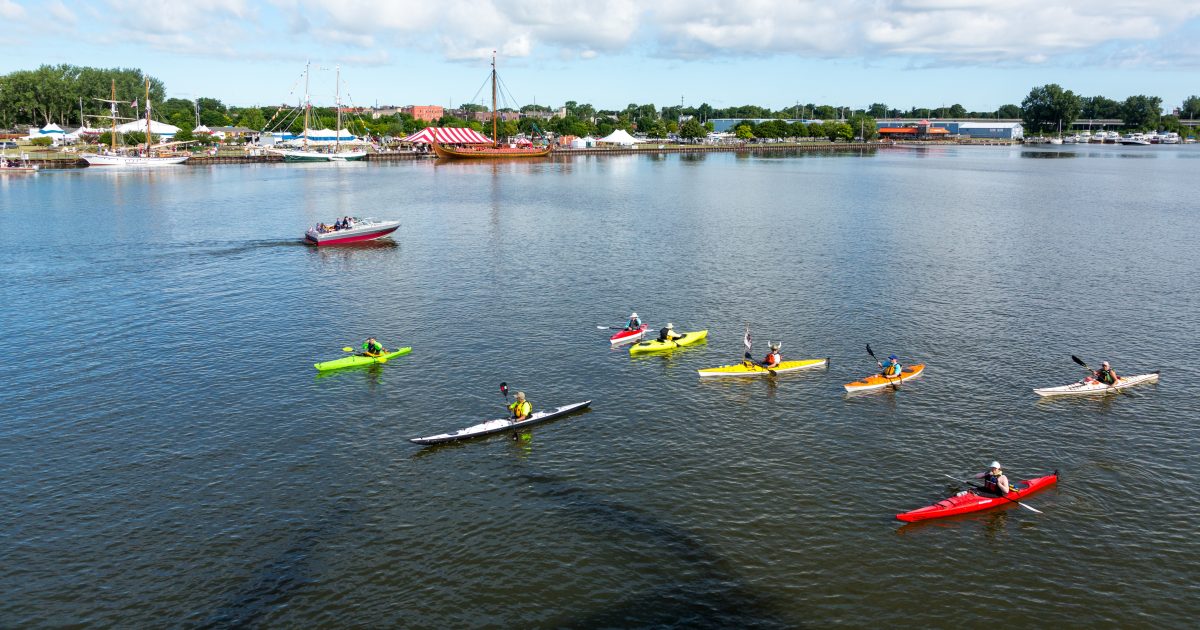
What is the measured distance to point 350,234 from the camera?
112 m

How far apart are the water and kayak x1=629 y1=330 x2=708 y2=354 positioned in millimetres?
1018

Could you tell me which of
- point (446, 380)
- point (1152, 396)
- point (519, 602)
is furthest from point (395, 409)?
point (1152, 396)

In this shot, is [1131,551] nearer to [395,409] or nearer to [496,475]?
[496,475]

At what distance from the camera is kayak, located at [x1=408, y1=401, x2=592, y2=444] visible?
46.6 m

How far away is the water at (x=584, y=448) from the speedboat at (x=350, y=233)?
→ 14007mm

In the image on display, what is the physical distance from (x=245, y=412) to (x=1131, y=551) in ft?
165

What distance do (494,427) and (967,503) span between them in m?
26.5

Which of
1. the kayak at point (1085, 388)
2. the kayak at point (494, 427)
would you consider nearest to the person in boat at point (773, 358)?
the kayak at point (494, 427)

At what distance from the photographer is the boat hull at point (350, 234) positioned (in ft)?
362

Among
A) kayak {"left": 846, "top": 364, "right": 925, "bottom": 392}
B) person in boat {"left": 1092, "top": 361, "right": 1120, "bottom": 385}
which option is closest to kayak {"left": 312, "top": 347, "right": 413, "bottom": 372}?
kayak {"left": 846, "top": 364, "right": 925, "bottom": 392}

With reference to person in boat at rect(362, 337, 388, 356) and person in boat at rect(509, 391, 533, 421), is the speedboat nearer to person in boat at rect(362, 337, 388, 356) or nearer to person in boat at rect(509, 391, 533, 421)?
person in boat at rect(362, 337, 388, 356)

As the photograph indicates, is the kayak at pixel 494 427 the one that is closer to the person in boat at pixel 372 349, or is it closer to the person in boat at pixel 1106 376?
the person in boat at pixel 372 349

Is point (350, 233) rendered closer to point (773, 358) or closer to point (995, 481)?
point (773, 358)

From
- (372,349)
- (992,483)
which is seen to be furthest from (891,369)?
(372,349)
